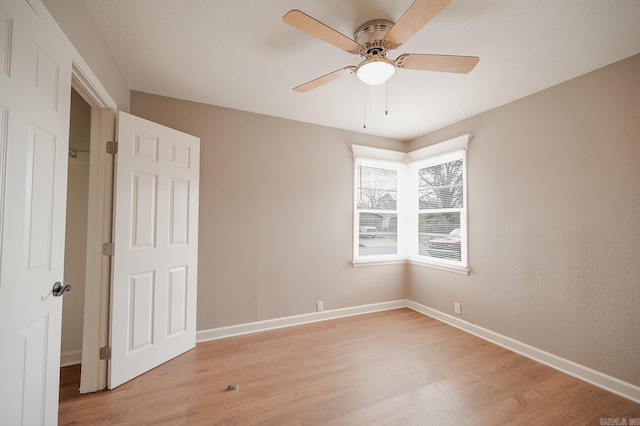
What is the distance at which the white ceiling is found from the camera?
1.62 m

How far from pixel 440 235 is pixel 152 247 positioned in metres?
3.41

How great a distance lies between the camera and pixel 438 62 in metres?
1.69

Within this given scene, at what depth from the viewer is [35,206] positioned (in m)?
1.14

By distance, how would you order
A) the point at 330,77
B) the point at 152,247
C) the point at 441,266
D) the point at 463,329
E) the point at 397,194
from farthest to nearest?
the point at 397,194 < the point at 441,266 < the point at 463,329 < the point at 152,247 < the point at 330,77

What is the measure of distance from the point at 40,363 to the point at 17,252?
1.74ft

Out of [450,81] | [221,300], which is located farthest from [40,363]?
[450,81]

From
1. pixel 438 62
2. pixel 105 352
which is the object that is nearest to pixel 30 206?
pixel 105 352

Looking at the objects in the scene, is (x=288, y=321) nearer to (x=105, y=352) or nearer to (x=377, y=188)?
(x=105, y=352)

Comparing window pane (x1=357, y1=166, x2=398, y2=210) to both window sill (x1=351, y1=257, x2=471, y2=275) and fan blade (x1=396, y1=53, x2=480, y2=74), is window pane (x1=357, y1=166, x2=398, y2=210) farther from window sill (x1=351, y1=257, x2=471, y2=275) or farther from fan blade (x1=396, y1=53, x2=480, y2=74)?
fan blade (x1=396, y1=53, x2=480, y2=74)

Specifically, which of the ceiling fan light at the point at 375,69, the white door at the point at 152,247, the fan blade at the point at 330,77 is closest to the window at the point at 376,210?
the fan blade at the point at 330,77

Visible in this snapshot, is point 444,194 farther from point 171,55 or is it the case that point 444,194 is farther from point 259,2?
point 171,55

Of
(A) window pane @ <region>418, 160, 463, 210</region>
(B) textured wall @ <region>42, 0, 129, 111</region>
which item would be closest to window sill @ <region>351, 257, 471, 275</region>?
(A) window pane @ <region>418, 160, 463, 210</region>

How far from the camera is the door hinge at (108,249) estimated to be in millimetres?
2053

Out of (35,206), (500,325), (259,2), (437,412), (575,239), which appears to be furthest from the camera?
(500,325)
